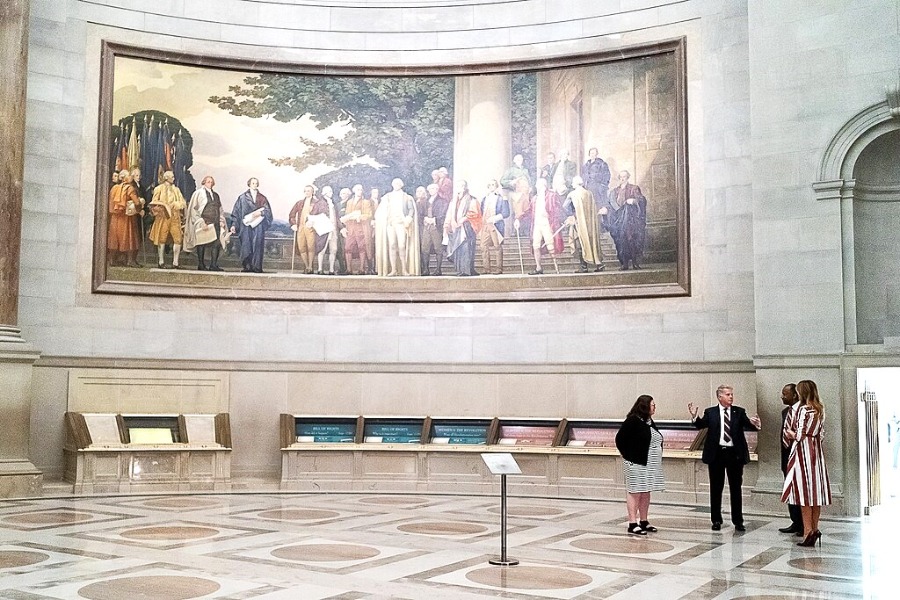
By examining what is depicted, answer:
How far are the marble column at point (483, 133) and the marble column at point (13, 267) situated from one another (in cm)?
742

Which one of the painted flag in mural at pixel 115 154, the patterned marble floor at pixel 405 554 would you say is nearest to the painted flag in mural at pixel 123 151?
the painted flag in mural at pixel 115 154

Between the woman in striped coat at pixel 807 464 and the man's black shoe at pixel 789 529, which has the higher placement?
the woman in striped coat at pixel 807 464

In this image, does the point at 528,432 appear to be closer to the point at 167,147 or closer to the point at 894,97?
the point at 894,97

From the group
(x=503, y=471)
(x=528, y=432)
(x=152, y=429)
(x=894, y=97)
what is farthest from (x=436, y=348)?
(x=894, y=97)

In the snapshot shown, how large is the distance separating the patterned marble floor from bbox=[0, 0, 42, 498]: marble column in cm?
79

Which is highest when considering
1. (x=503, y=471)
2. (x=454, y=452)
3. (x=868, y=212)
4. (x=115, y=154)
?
(x=115, y=154)

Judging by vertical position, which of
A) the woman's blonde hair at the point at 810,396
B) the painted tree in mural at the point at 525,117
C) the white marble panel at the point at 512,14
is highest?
the white marble panel at the point at 512,14

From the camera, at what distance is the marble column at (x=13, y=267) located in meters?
14.0

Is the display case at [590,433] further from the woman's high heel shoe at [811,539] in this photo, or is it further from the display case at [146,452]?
the display case at [146,452]

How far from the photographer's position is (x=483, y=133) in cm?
1717

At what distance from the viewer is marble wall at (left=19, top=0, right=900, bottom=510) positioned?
13461 millimetres

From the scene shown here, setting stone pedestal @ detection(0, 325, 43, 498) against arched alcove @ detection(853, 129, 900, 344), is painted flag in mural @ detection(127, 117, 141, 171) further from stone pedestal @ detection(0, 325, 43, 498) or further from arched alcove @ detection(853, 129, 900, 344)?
arched alcove @ detection(853, 129, 900, 344)

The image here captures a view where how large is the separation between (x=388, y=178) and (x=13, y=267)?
6.63 metres

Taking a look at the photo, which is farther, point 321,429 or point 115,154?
point 115,154
